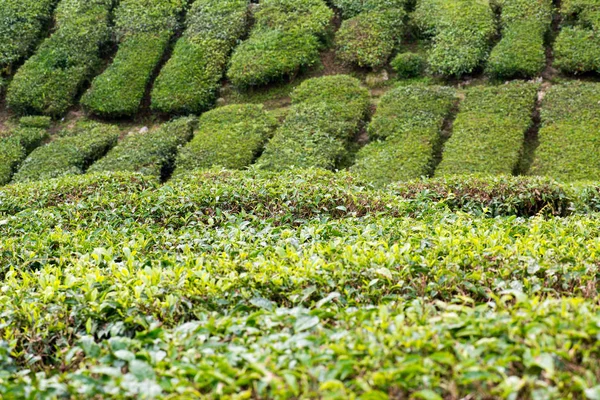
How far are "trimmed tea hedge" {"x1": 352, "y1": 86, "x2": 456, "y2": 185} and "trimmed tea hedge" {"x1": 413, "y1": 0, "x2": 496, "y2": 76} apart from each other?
1.06m

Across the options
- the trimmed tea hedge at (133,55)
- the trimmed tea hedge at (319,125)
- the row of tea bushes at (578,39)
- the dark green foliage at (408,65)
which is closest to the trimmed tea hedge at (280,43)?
the trimmed tea hedge at (319,125)

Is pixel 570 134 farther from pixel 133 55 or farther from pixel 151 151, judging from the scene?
pixel 133 55

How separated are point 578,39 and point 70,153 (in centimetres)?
1481

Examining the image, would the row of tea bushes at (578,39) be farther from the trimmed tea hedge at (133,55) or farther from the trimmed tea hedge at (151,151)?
the trimmed tea hedge at (133,55)

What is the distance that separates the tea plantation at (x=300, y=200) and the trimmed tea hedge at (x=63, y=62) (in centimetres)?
8

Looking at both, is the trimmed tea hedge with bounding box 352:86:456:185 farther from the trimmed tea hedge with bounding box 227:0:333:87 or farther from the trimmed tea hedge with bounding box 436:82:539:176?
the trimmed tea hedge with bounding box 227:0:333:87

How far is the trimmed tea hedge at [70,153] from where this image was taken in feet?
56.6

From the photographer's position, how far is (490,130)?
15547 mm

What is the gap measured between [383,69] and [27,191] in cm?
1179

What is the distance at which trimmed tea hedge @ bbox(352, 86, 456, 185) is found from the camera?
588 inches

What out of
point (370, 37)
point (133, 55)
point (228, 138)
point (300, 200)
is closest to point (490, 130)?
point (370, 37)

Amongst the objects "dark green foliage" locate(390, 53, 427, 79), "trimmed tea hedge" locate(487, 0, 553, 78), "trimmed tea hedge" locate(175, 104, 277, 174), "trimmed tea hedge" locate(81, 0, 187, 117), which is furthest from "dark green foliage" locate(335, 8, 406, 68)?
"trimmed tea hedge" locate(81, 0, 187, 117)

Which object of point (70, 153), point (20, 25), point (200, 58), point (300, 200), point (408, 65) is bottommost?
point (70, 153)

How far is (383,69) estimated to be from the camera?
1919 cm
